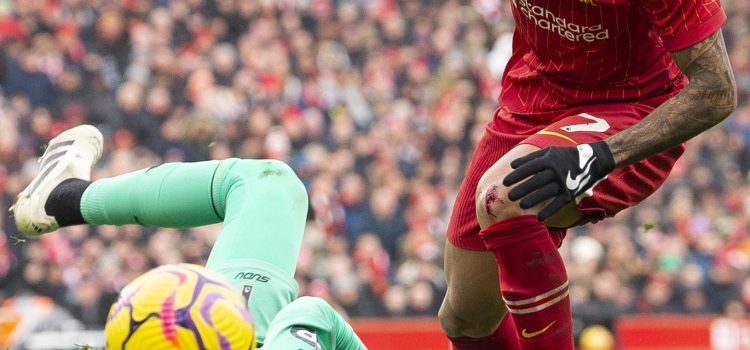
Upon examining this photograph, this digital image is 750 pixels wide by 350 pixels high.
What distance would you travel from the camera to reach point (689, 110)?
4.49m

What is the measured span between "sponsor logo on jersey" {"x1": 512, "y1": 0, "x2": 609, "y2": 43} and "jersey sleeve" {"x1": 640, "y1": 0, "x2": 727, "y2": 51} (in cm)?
36

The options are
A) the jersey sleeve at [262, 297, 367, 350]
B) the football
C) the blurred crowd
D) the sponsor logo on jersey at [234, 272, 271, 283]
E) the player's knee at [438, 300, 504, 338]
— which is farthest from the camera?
the blurred crowd

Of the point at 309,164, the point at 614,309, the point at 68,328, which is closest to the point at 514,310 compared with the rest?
the point at 68,328

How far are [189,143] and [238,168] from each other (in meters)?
9.20

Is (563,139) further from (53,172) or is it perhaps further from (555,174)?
(53,172)

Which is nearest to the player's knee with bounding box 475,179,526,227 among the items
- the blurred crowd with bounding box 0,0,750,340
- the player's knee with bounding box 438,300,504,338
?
the player's knee with bounding box 438,300,504,338

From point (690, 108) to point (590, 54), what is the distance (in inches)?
24.0

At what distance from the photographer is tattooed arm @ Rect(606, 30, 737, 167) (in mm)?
4453

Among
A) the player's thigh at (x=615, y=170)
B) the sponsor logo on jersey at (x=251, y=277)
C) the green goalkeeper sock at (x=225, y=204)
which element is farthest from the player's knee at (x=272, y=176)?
the player's thigh at (x=615, y=170)

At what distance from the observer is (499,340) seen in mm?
5664

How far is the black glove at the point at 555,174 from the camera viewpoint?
13.9 ft

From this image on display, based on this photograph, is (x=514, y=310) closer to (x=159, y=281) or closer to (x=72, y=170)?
(x=159, y=281)

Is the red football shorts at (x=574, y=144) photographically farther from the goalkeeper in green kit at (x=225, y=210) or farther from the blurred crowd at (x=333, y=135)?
the blurred crowd at (x=333, y=135)

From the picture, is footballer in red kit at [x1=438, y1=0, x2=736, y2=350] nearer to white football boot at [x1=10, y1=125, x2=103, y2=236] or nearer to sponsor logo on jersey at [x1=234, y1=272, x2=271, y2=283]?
sponsor logo on jersey at [x1=234, y1=272, x2=271, y2=283]
